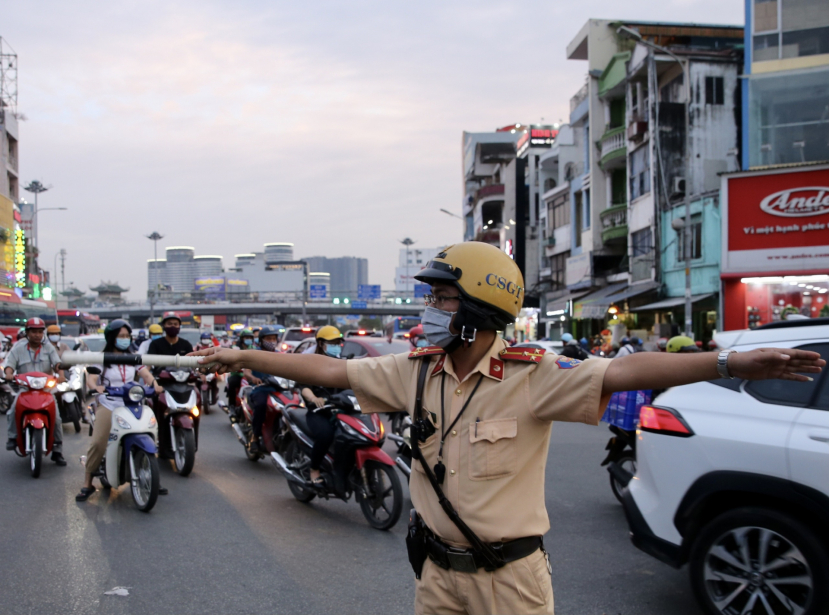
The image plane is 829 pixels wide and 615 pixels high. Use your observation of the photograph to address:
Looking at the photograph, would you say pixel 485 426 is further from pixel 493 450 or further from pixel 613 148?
pixel 613 148

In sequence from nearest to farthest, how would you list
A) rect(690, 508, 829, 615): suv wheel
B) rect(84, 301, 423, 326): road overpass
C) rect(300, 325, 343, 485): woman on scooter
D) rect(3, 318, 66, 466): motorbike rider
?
rect(690, 508, 829, 615): suv wheel < rect(300, 325, 343, 485): woman on scooter < rect(3, 318, 66, 466): motorbike rider < rect(84, 301, 423, 326): road overpass

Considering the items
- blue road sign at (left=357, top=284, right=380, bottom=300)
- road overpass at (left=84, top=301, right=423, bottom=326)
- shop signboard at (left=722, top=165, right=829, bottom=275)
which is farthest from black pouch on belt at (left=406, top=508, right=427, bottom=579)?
road overpass at (left=84, top=301, right=423, bottom=326)

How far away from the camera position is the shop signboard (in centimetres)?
2275

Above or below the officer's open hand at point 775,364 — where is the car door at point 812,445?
below

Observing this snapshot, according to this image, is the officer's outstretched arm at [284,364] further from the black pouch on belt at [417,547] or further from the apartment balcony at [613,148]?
the apartment balcony at [613,148]

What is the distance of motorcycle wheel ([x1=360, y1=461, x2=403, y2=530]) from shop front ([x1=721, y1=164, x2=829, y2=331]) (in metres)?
19.5

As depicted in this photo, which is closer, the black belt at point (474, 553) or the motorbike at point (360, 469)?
the black belt at point (474, 553)

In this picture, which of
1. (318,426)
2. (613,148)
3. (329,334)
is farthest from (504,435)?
(613,148)

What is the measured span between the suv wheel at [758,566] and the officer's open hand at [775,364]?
6.49 ft

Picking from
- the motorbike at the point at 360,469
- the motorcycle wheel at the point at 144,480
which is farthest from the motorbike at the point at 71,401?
the motorbike at the point at 360,469

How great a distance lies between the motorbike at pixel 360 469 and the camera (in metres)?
6.26

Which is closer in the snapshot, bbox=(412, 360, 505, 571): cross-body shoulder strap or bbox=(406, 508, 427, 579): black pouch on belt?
bbox=(412, 360, 505, 571): cross-body shoulder strap

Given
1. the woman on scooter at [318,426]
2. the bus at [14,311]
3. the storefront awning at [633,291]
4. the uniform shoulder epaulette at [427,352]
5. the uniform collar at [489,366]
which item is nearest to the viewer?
the uniform collar at [489,366]

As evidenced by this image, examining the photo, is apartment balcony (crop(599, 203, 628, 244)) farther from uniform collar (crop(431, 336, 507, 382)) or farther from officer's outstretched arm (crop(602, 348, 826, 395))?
officer's outstretched arm (crop(602, 348, 826, 395))
